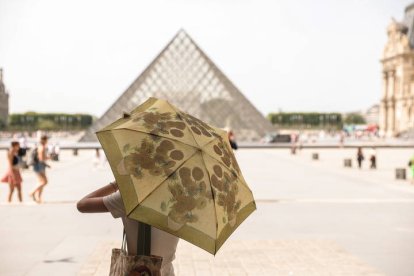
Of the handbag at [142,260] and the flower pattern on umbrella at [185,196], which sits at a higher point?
the flower pattern on umbrella at [185,196]

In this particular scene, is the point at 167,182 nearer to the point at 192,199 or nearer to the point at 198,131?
the point at 192,199

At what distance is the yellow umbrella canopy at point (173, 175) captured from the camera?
2648 millimetres

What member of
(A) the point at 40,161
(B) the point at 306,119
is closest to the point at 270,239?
(A) the point at 40,161

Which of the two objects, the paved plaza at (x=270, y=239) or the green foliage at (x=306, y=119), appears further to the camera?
the green foliage at (x=306, y=119)

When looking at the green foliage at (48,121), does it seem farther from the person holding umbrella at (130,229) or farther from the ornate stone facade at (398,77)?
the person holding umbrella at (130,229)

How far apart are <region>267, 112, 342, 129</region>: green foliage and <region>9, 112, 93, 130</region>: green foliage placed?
4232cm

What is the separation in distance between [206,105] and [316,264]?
5069cm

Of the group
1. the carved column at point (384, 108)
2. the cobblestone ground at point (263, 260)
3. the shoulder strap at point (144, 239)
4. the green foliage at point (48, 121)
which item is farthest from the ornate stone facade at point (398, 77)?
the shoulder strap at point (144, 239)

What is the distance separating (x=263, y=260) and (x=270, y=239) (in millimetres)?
1260

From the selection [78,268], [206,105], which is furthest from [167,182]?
[206,105]

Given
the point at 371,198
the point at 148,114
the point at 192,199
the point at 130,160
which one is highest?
the point at 148,114

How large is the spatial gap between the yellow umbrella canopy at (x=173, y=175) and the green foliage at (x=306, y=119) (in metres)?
121

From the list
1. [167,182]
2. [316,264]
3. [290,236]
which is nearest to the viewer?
[167,182]

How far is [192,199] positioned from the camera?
2.75 m
